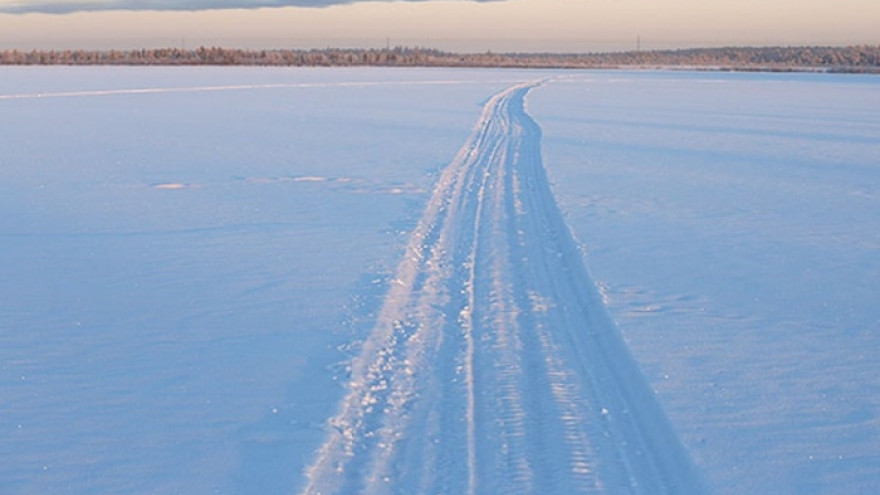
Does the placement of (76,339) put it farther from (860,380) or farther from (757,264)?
(757,264)

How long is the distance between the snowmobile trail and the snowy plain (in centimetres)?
2

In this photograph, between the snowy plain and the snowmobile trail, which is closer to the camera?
the snowmobile trail

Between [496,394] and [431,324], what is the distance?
4.04 ft

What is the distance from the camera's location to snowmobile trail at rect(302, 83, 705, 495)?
Result: 394cm

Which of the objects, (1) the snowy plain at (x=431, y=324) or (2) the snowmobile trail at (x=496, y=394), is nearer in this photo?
(2) the snowmobile trail at (x=496, y=394)

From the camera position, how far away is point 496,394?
187 inches

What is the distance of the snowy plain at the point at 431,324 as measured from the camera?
162 inches

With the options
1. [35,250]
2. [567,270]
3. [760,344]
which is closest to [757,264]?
[567,270]

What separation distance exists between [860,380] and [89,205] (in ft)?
26.6

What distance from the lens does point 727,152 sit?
16.5 meters

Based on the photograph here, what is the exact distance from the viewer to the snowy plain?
412cm

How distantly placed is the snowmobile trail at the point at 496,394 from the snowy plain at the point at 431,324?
2 centimetres

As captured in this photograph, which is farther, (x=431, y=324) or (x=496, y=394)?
(x=431, y=324)

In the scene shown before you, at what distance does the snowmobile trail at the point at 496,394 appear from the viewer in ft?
12.9
